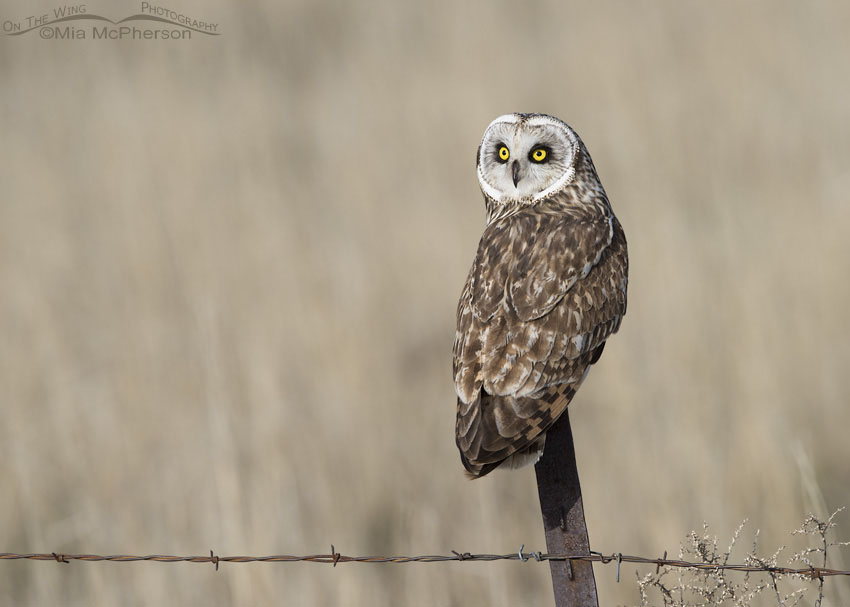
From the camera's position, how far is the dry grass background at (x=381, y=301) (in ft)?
16.2

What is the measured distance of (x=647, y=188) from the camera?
275 inches

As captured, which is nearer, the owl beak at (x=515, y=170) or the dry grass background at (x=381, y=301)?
the owl beak at (x=515, y=170)

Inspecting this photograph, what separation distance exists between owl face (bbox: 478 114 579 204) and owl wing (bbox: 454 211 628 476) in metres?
0.20

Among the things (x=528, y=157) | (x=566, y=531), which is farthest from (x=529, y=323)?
(x=528, y=157)

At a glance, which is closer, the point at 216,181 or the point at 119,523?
the point at 119,523

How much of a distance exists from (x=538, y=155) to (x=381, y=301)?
2.89m

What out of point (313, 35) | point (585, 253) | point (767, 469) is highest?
point (313, 35)

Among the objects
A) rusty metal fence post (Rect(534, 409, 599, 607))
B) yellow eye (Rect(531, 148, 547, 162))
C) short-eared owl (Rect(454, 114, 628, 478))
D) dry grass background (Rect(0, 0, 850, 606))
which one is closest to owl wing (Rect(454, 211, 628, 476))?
short-eared owl (Rect(454, 114, 628, 478))

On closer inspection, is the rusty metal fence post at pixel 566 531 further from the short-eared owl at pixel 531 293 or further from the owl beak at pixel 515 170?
the owl beak at pixel 515 170

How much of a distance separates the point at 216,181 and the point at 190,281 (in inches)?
47.1

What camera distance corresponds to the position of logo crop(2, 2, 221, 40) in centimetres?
1045

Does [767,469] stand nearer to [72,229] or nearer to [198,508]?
[198,508]

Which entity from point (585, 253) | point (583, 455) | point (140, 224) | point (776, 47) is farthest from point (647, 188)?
point (585, 253)

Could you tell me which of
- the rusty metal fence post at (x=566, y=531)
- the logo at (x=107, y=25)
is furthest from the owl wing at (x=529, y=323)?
the logo at (x=107, y=25)
